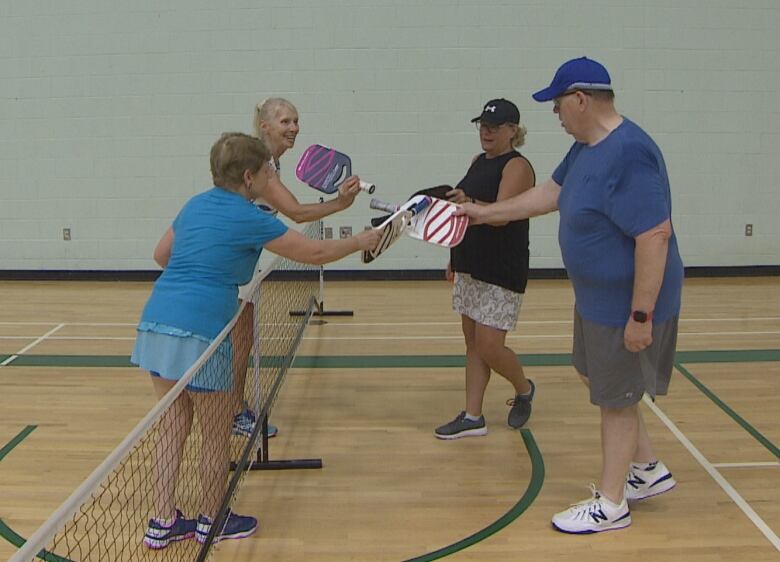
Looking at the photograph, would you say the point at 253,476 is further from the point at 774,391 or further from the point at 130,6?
the point at 130,6

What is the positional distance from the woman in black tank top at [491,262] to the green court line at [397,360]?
4.63 ft

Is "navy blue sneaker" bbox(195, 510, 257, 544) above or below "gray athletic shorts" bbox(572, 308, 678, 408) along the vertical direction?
below

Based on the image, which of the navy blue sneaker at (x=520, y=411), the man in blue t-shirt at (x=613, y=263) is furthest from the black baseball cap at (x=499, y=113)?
the navy blue sneaker at (x=520, y=411)

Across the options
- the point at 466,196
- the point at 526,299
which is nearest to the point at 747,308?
the point at 526,299

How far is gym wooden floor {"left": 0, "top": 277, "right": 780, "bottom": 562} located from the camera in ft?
11.9

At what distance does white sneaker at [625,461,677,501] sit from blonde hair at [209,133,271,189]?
82.4 inches

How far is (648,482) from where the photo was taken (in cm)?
388

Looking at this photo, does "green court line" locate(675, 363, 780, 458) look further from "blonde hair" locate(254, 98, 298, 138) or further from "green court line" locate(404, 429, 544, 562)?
"blonde hair" locate(254, 98, 298, 138)

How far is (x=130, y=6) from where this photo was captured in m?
9.23

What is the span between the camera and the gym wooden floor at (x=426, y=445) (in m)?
3.61

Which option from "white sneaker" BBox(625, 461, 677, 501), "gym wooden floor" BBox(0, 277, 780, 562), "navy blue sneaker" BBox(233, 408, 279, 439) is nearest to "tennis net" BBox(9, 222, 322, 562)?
"gym wooden floor" BBox(0, 277, 780, 562)

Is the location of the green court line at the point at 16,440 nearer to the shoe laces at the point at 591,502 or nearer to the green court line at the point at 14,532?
the green court line at the point at 14,532

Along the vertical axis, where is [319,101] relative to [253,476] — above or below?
above

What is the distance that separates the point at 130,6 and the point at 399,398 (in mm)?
5869
